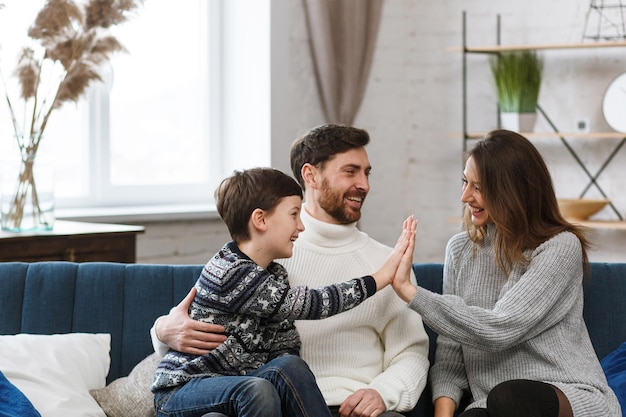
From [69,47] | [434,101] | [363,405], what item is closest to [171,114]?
[69,47]

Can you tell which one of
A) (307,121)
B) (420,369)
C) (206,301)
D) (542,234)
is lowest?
(420,369)

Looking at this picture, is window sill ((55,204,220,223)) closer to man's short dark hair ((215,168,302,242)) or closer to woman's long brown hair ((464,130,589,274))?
man's short dark hair ((215,168,302,242))

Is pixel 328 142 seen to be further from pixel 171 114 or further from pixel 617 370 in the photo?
pixel 171 114

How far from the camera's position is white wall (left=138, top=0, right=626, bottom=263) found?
5.08 m

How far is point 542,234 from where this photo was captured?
253 centimetres

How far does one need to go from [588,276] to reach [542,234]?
0.76ft

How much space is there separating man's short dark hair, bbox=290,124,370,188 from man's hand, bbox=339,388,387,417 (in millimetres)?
640

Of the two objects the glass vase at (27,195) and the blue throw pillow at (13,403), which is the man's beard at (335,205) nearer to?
the blue throw pillow at (13,403)

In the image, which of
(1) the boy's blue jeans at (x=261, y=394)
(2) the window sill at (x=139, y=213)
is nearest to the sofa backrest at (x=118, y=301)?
(1) the boy's blue jeans at (x=261, y=394)

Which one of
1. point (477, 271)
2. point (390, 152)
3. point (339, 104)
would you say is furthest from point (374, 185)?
point (477, 271)

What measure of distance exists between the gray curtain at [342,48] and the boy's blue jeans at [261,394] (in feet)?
9.84

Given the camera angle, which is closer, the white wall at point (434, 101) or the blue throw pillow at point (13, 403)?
the blue throw pillow at point (13, 403)

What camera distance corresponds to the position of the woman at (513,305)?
2.39 metres

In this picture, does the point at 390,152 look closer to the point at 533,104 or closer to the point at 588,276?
the point at 533,104
